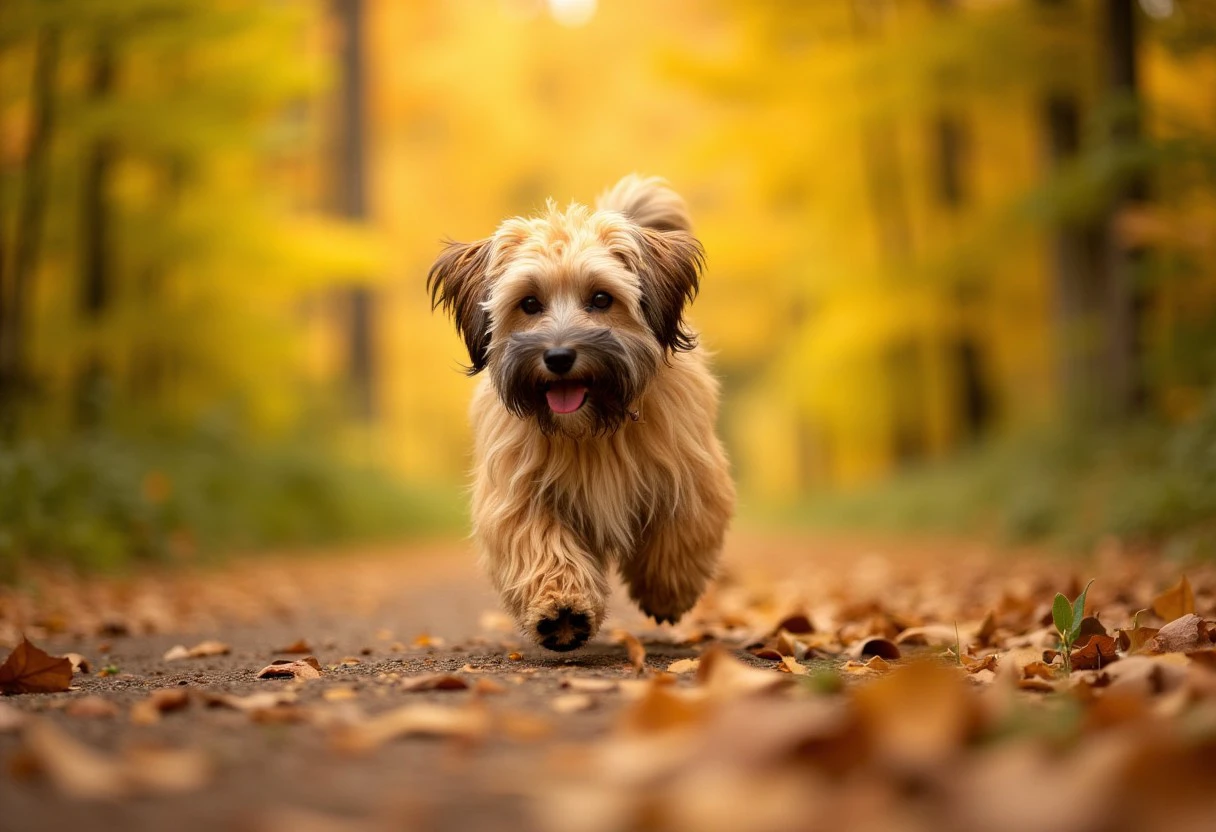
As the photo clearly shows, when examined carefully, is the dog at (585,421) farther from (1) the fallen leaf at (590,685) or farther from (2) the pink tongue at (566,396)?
(1) the fallen leaf at (590,685)

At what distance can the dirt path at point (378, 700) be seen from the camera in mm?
1941

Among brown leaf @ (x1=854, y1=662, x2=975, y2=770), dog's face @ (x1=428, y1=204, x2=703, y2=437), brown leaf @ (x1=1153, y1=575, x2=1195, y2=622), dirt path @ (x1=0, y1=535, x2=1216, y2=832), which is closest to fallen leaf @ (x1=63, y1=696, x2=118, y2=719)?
dirt path @ (x1=0, y1=535, x2=1216, y2=832)

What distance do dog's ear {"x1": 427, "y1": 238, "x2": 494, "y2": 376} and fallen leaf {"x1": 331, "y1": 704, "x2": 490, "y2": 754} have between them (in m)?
2.10

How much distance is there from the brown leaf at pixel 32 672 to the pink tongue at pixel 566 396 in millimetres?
1809

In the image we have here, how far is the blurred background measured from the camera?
8875 millimetres

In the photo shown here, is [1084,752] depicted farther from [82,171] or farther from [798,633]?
[82,171]

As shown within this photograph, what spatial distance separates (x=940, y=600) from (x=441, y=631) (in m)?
2.75

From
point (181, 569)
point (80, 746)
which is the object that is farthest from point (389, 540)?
point (80, 746)

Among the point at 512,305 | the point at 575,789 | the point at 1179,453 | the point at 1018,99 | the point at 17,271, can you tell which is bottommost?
the point at 575,789

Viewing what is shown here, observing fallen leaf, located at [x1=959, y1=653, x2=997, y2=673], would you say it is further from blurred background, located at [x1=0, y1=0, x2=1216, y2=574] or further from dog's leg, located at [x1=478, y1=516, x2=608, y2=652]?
blurred background, located at [x1=0, y1=0, x2=1216, y2=574]

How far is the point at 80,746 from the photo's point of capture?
2.40m

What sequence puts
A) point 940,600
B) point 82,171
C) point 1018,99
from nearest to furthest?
point 940,600, point 82,171, point 1018,99

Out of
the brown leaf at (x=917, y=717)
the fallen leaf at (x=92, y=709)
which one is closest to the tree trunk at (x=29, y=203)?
the fallen leaf at (x=92, y=709)

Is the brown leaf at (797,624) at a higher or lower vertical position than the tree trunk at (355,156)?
lower
